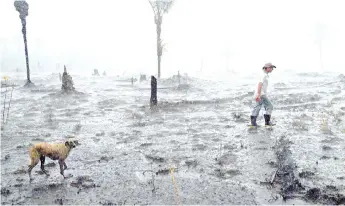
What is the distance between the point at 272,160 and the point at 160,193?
284 centimetres

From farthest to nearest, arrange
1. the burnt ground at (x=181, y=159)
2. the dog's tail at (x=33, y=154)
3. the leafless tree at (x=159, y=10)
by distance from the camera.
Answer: the leafless tree at (x=159, y=10), the dog's tail at (x=33, y=154), the burnt ground at (x=181, y=159)

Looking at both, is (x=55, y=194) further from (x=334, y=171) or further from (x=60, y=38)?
(x=60, y=38)

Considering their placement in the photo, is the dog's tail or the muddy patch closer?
the muddy patch

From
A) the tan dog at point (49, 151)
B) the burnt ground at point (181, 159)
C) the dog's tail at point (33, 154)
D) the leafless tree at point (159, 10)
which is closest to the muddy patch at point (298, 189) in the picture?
the burnt ground at point (181, 159)

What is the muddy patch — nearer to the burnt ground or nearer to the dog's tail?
the burnt ground

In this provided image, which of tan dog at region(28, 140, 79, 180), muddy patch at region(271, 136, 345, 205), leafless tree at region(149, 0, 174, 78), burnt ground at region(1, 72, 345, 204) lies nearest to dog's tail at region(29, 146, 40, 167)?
tan dog at region(28, 140, 79, 180)

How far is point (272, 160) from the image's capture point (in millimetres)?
6965

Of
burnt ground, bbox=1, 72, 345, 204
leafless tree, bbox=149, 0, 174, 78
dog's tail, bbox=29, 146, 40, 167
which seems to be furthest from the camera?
leafless tree, bbox=149, 0, 174, 78

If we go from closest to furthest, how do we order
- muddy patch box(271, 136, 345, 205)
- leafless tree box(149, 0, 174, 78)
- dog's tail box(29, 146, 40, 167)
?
muddy patch box(271, 136, 345, 205), dog's tail box(29, 146, 40, 167), leafless tree box(149, 0, 174, 78)

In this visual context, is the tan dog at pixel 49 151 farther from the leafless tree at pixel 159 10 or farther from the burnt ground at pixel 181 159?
the leafless tree at pixel 159 10

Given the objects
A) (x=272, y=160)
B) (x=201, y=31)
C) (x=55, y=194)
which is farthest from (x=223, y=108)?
(x=201, y=31)

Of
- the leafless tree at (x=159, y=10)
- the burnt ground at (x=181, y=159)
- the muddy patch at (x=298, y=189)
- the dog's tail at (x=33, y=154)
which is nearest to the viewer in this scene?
the muddy patch at (x=298, y=189)

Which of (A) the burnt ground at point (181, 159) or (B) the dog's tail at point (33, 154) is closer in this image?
(A) the burnt ground at point (181, 159)

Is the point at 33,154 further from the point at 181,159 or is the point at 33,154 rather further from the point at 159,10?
the point at 159,10
